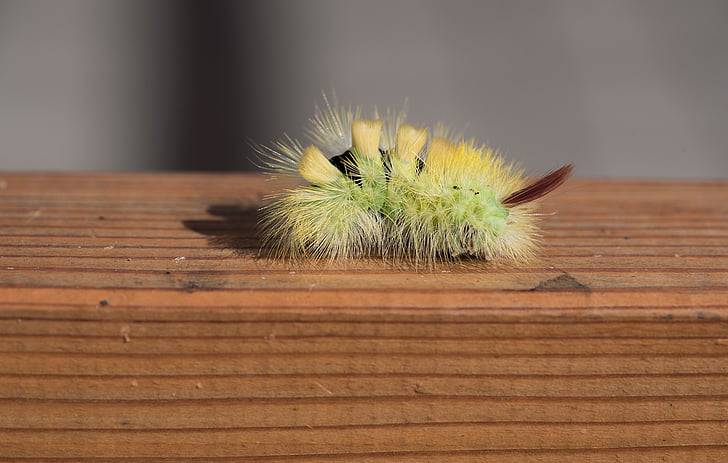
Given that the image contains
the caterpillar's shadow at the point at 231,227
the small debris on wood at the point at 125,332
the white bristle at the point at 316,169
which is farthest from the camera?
the white bristle at the point at 316,169

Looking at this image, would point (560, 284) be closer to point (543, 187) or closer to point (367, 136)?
point (543, 187)

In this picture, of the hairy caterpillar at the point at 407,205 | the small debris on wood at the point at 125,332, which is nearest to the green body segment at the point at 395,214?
the hairy caterpillar at the point at 407,205

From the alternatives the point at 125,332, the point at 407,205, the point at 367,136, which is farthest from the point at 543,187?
the point at 125,332

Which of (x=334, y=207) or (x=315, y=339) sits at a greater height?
(x=334, y=207)

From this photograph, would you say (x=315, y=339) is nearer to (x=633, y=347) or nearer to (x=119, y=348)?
(x=119, y=348)

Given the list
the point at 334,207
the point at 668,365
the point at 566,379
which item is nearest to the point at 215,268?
the point at 334,207

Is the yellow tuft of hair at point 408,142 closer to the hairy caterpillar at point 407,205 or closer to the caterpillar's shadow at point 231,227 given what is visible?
the hairy caterpillar at point 407,205
